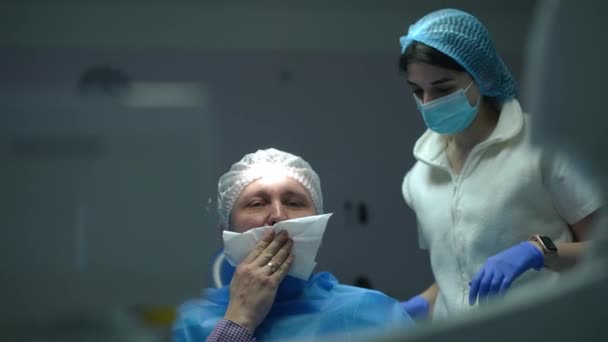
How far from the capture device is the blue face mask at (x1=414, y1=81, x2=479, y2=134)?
59.0 inches

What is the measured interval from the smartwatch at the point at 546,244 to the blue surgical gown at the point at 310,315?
36cm

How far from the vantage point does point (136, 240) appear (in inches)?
24.5

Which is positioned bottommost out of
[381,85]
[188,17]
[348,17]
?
[381,85]

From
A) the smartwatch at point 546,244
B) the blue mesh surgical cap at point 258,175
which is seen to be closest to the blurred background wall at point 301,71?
the blue mesh surgical cap at point 258,175

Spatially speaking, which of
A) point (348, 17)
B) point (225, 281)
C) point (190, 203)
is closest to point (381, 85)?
point (348, 17)

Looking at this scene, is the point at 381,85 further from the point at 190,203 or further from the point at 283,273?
the point at 190,203

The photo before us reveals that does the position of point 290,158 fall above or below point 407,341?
above

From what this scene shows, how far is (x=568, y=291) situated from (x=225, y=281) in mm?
1205

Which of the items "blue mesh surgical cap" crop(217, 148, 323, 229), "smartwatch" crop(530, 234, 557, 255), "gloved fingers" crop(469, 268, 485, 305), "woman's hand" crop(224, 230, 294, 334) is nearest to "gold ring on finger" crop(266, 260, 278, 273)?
"woman's hand" crop(224, 230, 294, 334)

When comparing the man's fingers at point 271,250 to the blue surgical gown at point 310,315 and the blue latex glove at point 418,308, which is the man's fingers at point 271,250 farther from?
the blue latex glove at point 418,308

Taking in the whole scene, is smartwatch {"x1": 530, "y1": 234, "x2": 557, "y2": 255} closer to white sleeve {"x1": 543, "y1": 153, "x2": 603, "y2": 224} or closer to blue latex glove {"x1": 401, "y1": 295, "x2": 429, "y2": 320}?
white sleeve {"x1": 543, "y1": 153, "x2": 603, "y2": 224}

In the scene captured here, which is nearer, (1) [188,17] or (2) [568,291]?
(2) [568,291]

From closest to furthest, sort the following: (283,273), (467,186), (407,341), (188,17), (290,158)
A: (407,341), (283,273), (467,186), (290,158), (188,17)

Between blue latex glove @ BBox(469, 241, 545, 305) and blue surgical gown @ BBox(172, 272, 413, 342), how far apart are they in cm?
21
